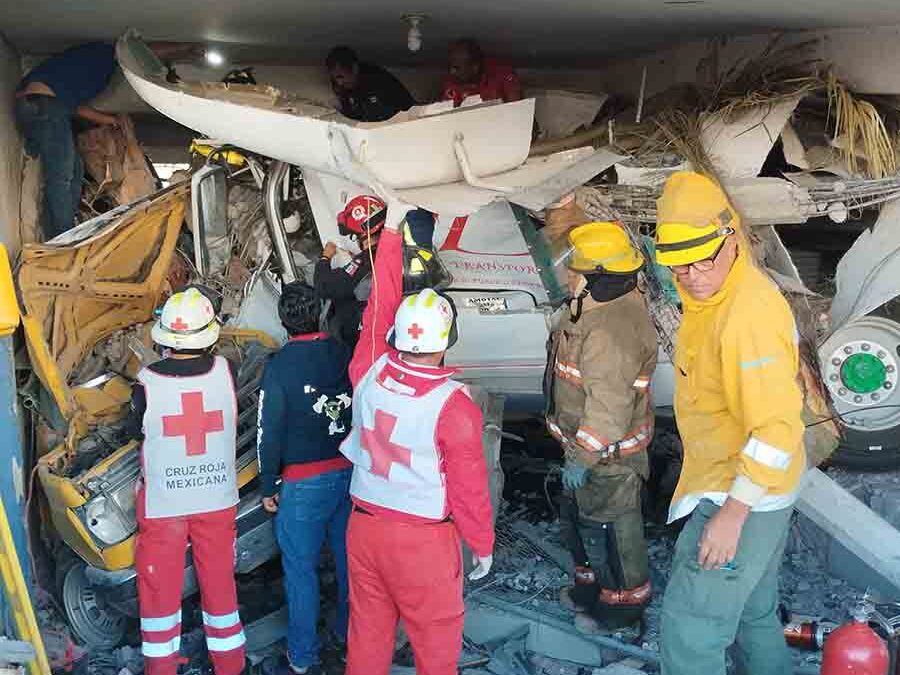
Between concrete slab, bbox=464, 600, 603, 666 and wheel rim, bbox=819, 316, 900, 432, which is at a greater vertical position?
wheel rim, bbox=819, 316, 900, 432

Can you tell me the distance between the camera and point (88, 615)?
430 centimetres

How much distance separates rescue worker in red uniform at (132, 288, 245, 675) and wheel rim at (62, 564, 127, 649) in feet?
1.95

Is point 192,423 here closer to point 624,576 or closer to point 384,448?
point 384,448

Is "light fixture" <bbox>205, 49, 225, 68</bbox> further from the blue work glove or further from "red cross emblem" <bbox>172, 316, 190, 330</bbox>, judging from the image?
the blue work glove

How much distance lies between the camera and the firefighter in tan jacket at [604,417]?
12.8 ft

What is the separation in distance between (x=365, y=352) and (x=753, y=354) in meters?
1.55

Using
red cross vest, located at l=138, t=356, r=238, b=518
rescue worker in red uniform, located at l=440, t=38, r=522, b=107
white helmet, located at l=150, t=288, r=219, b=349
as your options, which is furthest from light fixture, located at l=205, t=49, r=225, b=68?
red cross vest, located at l=138, t=356, r=238, b=518

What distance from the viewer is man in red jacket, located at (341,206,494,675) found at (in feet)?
10.4

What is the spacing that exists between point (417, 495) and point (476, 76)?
135 inches

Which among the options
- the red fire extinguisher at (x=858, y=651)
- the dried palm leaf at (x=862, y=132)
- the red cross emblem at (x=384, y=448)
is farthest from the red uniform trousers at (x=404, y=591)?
the dried palm leaf at (x=862, y=132)

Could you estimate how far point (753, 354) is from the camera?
2693mm

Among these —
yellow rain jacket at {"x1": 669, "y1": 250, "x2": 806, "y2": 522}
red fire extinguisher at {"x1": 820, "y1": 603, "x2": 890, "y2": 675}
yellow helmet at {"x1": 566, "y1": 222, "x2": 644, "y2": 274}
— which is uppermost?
yellow helmet at {"x1": 566, "y1": 222, "x2": 644, "y2": 274}

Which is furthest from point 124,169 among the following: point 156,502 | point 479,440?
point 479,440

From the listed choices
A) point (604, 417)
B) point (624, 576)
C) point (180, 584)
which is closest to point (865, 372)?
point (624, 576)
